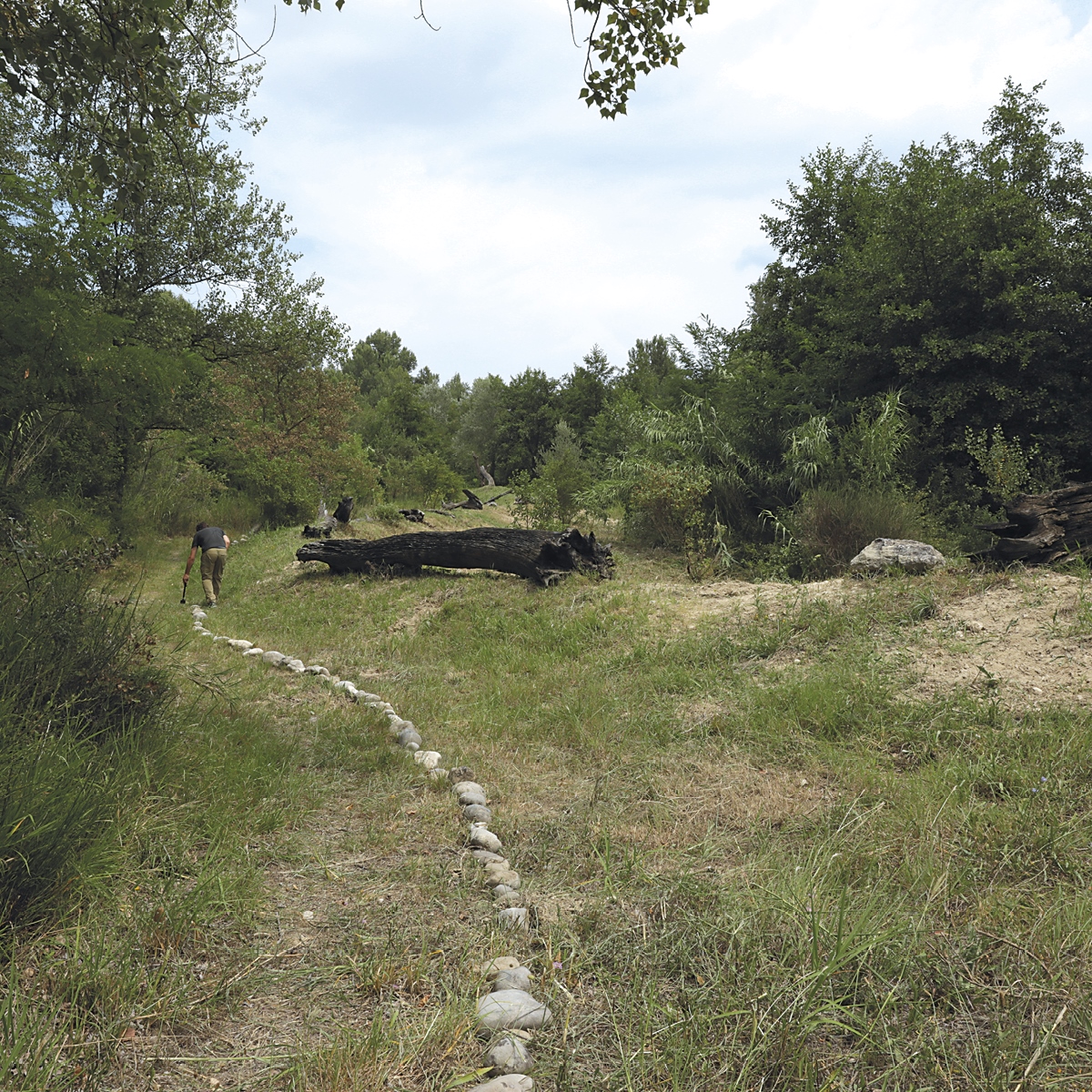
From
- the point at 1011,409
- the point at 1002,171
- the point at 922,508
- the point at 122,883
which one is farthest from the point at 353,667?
the point at 1002,171

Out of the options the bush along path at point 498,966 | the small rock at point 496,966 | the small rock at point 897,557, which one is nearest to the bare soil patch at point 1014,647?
the small rock at point 897,557

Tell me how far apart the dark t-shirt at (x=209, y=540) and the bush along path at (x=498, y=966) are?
7.21m

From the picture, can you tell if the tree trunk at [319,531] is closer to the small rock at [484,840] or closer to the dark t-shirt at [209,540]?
the dark t-shirt at [209,540]

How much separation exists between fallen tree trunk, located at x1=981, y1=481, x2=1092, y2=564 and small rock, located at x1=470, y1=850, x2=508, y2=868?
5.79 metres

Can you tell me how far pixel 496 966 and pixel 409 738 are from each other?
8.62ft

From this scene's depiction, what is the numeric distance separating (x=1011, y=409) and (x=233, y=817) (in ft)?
38.7

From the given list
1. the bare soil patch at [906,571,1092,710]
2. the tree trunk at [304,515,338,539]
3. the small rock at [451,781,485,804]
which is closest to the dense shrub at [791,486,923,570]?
the bare soil patch at [906,571,1092,710]

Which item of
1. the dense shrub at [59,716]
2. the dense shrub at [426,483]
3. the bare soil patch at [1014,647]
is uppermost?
the dense shrub at [426,483]

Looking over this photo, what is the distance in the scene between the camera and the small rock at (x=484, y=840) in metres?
3.38

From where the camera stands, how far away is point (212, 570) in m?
11.3

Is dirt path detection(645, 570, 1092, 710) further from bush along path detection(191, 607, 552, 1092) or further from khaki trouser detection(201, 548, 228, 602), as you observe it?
khaki trouser detection(201, 548, 228, 602)

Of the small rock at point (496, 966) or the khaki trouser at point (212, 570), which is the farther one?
the khaki trouser at point (212, 570)

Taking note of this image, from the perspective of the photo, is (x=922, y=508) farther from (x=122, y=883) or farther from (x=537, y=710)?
(x=122, y=883)

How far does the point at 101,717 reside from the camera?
11.6 ft
